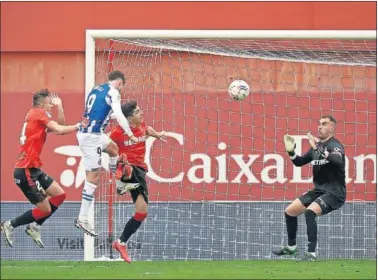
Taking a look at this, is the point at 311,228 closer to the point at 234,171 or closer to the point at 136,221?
the point at 136,221

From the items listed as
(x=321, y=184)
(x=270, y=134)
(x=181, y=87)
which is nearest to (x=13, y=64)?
(x=181, y=87)

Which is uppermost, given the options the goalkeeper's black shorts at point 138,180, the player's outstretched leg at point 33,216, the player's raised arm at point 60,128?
the player's raised arm at point 60,128

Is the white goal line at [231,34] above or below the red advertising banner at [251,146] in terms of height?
above

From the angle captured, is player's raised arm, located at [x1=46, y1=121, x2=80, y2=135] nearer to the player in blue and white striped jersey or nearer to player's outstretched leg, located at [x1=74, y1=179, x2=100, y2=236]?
the player in blue and white striped jersey

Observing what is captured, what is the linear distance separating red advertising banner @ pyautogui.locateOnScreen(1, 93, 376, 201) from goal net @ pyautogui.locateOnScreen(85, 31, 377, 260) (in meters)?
0.01

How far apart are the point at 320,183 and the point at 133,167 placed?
2.01 meters

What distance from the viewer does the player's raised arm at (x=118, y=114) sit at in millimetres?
11312

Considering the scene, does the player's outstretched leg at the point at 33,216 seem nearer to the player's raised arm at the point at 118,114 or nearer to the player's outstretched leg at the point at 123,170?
the player's outstretched leg at the point at 123,170

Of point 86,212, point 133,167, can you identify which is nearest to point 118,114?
point 133,167

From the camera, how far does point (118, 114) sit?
1133cm

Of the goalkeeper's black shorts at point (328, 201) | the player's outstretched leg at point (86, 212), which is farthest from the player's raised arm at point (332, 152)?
the player's outstretched leg at point (86, 212)

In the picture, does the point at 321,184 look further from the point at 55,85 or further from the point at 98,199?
the point at 55,85

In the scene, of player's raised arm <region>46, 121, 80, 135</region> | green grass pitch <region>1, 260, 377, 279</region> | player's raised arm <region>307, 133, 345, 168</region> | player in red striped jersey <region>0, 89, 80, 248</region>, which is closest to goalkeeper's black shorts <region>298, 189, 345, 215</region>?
player's raised arm <region>307, 133, 345, 168</region>

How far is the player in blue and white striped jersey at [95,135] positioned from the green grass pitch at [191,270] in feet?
1.93
